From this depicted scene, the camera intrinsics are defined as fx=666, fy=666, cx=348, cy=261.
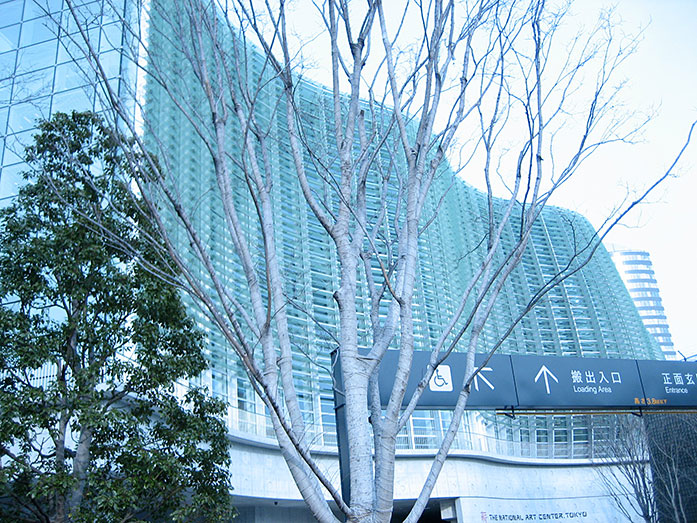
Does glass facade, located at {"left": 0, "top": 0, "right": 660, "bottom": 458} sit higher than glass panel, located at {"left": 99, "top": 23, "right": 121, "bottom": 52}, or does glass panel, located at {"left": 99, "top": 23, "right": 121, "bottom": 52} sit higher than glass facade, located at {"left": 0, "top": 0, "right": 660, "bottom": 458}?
glass panel, located at {"left": 99, "top": 23, "right": 121, "bottom": 52}

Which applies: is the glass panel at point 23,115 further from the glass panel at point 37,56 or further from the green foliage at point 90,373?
the green foliage at point 90,373

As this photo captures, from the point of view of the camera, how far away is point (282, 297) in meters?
4.43

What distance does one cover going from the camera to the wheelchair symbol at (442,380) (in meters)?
10.9

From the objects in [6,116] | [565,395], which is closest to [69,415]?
[565,395]

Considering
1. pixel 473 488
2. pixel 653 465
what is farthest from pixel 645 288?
pixel 473 488

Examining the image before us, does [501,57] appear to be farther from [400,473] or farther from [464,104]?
[400,473]

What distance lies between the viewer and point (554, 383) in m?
12.0

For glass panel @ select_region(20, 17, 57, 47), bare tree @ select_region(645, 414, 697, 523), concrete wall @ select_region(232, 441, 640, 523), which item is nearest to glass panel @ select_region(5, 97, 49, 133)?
glass panel @ select_region(20, 17, 57, 47)

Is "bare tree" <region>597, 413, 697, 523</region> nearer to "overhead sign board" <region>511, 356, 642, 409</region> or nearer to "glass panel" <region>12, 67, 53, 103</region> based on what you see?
"overhead sign board" <region>511, 356, 642, 409</region>

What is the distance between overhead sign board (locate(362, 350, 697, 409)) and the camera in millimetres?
10828

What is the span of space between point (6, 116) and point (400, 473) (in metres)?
13.7

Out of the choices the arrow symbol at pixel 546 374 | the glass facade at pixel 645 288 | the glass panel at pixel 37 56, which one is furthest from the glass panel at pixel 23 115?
the glass facade at pixel 645 288

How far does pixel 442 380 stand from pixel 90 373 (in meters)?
5.58

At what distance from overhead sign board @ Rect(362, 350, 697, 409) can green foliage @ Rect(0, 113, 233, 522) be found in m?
2.98
